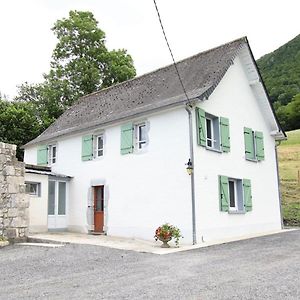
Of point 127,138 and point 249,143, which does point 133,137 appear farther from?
point 249,143

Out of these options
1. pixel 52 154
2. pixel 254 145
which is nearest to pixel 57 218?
pixel 52 154

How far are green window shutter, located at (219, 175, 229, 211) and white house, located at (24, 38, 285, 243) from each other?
0.12 feet

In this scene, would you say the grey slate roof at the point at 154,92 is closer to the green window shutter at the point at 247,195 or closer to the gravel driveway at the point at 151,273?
the green window shutter at the point at 247,195

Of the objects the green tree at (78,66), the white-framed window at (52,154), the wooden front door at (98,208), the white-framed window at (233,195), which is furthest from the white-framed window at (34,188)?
the green tree at (78,66)

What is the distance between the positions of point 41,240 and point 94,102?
875cm

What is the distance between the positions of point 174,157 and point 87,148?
460cm

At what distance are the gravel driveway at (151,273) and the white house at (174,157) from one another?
8.73ft

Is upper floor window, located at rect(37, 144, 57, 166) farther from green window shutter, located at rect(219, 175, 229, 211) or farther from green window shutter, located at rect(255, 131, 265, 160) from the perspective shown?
green window shutter, located at rect(255, 131, 265, 160)

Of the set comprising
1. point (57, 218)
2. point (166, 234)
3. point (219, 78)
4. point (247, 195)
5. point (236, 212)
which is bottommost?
point (166, 234)

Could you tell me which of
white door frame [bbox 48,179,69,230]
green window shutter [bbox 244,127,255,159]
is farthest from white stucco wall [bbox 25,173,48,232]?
green window shutter [bbox 244,127,255,159]

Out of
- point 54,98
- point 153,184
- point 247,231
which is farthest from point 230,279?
point 54,98

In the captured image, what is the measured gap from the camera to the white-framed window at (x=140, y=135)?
1432 centimetres

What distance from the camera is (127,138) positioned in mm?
14688

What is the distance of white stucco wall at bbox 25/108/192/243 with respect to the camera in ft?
42.3
